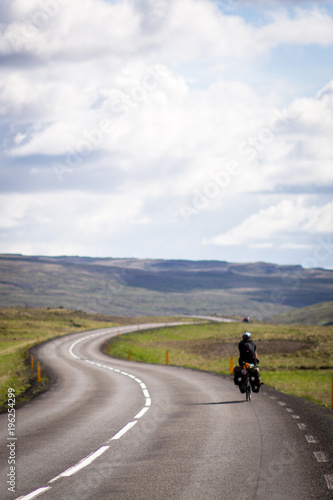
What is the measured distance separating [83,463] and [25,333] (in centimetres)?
7936

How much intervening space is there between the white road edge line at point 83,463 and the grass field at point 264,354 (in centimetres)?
1543

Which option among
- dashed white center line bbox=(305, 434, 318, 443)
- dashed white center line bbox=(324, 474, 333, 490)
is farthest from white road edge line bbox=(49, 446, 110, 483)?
dashed white center line bbox=(305, 434, 318, 443)

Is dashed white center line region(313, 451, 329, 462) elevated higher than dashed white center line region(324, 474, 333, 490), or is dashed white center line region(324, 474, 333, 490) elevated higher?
dashed white center line region(324, 474, 333, 490)

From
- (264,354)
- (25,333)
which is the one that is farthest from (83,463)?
(25,333)

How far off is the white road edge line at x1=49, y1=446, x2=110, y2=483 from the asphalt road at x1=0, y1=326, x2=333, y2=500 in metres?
0.02

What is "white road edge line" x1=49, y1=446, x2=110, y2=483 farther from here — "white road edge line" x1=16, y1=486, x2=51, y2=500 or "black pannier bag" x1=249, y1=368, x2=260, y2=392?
"black pannier bag" x1=249, y1=368, x2=260, y2=392

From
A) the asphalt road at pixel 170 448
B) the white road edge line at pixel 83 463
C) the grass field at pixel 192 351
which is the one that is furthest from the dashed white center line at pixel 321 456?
the grass field at pixel 192 351

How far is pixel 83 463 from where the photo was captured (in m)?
9.31

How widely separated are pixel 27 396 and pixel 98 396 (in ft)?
→ 12.4

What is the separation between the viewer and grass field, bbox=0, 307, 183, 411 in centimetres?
2846

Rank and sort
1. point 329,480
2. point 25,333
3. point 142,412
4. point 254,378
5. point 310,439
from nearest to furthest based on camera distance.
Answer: point 329,480 < point 310,439 < point 142,412 < point 254,378 < point 25,333

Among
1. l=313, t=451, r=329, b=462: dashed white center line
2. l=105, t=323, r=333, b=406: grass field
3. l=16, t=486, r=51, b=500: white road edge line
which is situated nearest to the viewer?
l=16, t=486, r=51, b=500: white road edge line

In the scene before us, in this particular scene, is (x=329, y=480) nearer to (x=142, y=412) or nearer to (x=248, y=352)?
(x=142, y=412)

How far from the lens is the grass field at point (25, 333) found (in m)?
28.5
